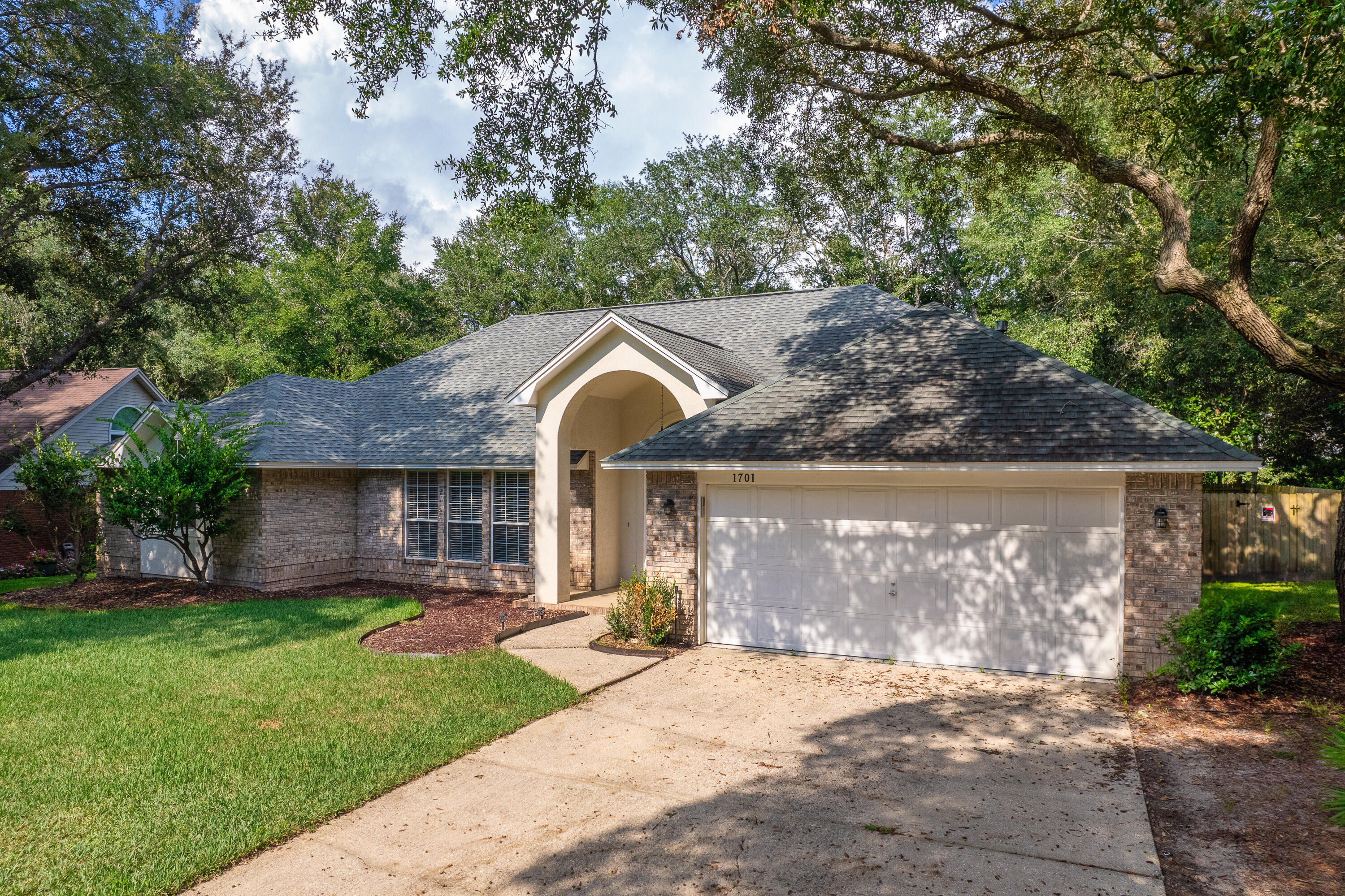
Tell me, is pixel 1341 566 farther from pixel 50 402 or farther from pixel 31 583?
pixel 50 402

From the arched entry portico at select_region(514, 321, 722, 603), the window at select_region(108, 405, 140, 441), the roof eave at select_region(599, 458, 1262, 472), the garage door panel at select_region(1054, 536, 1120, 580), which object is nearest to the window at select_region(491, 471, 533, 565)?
the arched entry portico at select_region(514, 321, 722, 603)

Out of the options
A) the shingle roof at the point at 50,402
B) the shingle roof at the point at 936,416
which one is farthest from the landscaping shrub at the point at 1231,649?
the shingle roof at the point at 50,402

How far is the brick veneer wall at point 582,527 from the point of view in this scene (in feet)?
52.1

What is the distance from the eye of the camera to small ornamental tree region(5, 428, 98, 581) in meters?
16.9

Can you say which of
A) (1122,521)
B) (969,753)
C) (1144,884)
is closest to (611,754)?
(969,753)

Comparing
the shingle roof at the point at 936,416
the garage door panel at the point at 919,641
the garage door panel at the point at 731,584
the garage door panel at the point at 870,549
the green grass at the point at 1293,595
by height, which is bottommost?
the green grass at the point at 1293,595

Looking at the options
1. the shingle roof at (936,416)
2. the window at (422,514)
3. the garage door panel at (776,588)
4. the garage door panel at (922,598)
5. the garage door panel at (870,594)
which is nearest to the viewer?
the shingle roof at (936,416)

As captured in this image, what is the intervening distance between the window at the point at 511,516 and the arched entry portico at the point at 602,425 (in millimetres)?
553

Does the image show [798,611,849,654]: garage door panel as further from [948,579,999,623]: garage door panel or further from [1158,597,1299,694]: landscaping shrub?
[1158,597,1299,694]: landscaping shrub

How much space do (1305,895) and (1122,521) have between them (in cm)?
516

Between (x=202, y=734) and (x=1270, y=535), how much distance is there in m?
20.3

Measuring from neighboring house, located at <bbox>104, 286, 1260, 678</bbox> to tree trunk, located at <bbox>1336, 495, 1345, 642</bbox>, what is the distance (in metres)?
3.26

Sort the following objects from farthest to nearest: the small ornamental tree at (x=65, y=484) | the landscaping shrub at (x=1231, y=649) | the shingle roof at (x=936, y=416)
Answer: the small ornamental tree at (x=65, y=484) < the shingle roof at (x=936, y=416) < the landscaping shrub at (x=1231, y=649)

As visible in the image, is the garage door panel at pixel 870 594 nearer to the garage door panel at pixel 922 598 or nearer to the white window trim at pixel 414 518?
the garage door panel at pixel 922 598
